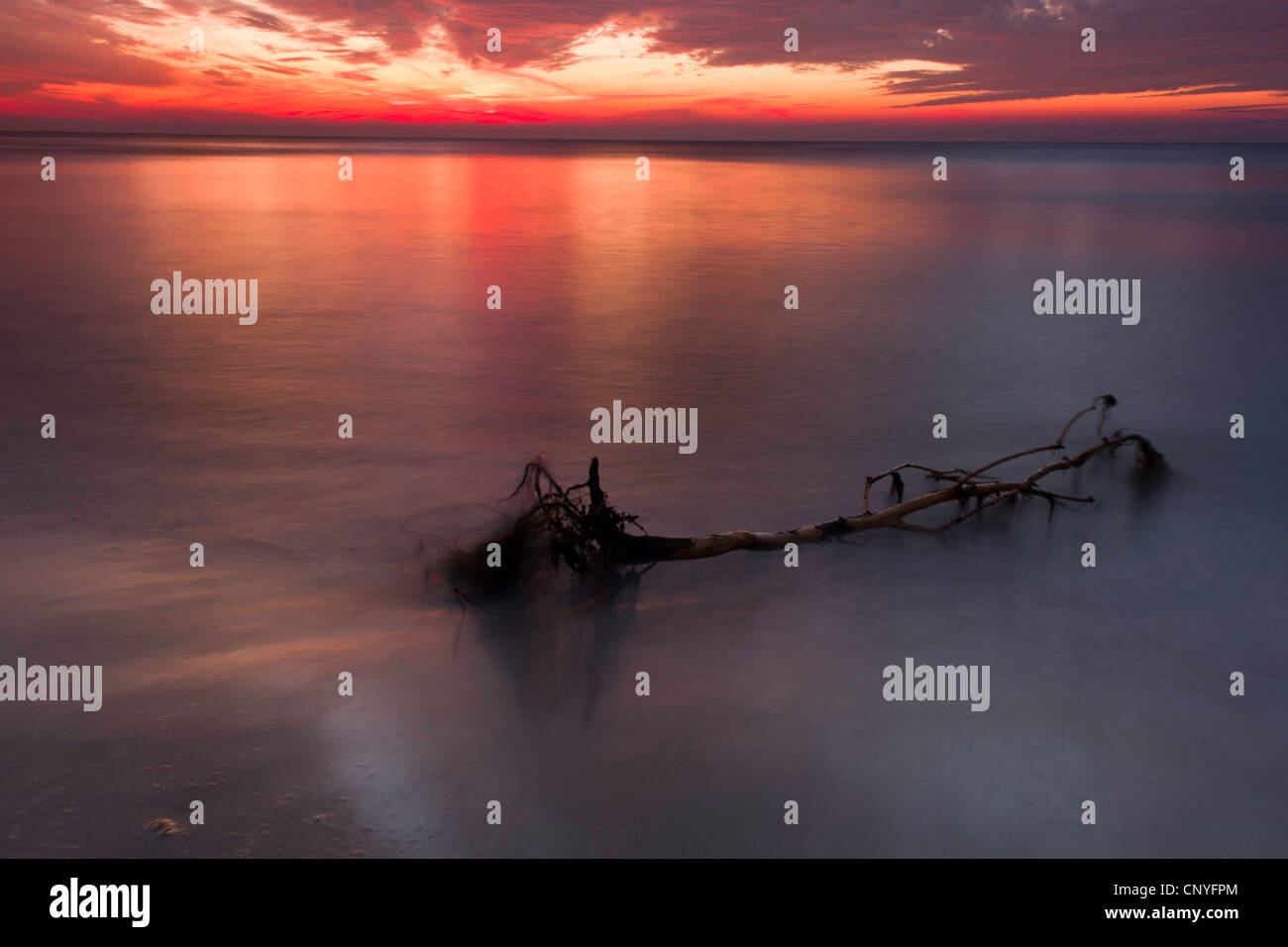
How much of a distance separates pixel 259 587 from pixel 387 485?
1691mm

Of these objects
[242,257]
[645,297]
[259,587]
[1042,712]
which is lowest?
[1042,712]

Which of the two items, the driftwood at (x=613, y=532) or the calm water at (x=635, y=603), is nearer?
the calm water at (x=635, y=603)

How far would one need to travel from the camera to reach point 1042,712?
157 inches

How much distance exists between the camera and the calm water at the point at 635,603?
3389 mm

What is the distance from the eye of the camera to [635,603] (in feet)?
16.0

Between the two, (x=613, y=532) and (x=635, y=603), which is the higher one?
(x=613, y=532)

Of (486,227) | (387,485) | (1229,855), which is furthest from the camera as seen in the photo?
(486,227)

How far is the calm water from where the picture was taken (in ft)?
11.1

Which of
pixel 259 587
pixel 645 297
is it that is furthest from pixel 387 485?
pixel 645 297

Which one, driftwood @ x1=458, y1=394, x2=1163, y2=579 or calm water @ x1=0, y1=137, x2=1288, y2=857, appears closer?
calm water @ x1=0, y1=137, x2=1288, y2=857
